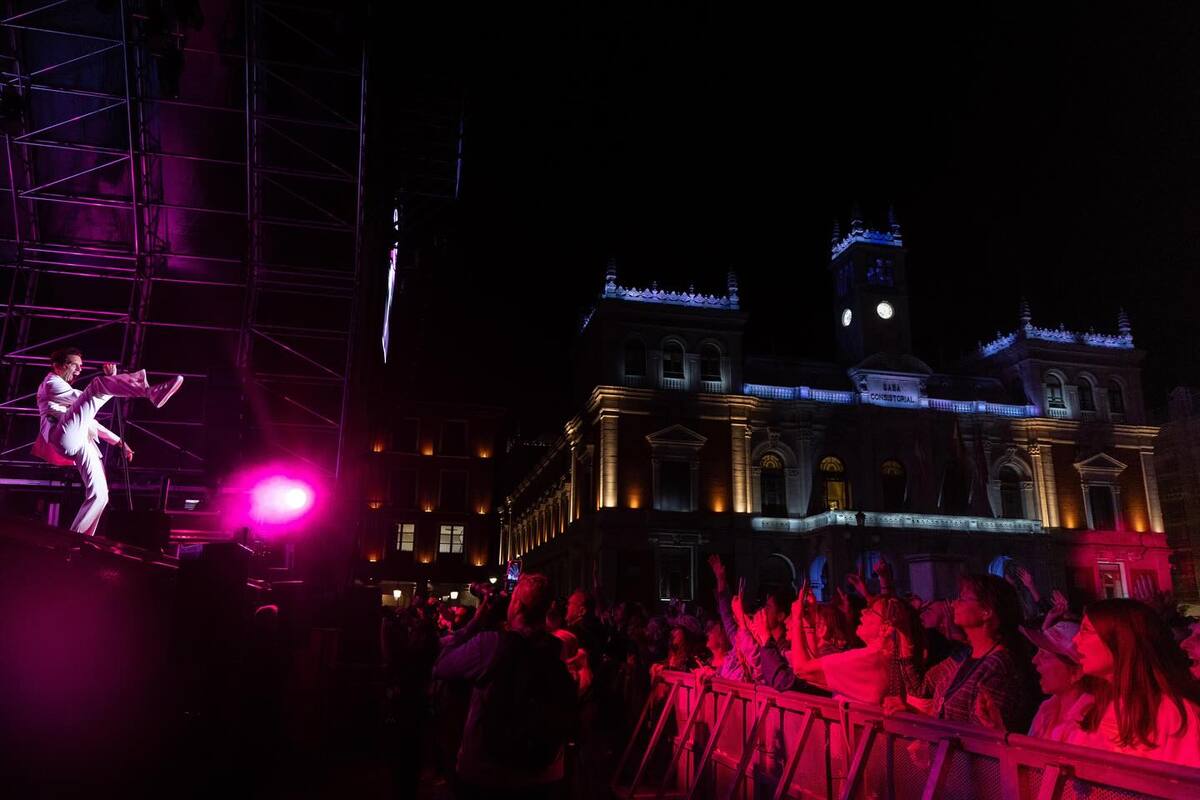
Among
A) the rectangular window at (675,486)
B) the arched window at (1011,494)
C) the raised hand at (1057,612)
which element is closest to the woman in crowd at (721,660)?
the raised hand at (1057,612)

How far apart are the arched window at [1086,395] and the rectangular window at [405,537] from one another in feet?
127

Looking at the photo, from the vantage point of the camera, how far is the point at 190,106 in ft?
39.2

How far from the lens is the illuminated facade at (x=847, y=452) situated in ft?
116

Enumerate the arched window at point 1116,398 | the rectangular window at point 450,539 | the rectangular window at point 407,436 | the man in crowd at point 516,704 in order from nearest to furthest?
the man in crowd at point 516,704 < the arched window at point 1116,398 < the rectangular window at point 450,539 < the rectangular window at point 407,436

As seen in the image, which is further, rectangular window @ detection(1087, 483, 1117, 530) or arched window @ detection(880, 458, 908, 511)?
rectangular window @ detection(1087, 483, 1117, 530)

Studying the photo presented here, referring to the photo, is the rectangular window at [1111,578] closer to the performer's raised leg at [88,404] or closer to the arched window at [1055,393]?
the arched window at [1055,393]

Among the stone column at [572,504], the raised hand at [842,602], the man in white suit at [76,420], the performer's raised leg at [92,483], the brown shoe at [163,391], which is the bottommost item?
the raised hand at [842,602]

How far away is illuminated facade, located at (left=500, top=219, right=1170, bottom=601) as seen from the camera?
1395 inches

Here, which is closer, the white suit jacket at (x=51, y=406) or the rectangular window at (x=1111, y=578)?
the white suit jacket at (x=51, y=406)

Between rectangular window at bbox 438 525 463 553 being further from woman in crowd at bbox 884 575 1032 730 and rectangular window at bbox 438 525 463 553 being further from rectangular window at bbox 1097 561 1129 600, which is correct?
woman in crowd at bbox 884 575 1032 730

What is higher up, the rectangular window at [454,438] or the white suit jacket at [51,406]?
the rectangular window at [454,438]

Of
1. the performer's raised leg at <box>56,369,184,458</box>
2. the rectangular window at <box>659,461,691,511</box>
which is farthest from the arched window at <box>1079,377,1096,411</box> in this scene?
the performer's raised leg at <box>56,369,184,458</box>

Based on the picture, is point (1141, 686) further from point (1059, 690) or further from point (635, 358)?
point (635, 358)

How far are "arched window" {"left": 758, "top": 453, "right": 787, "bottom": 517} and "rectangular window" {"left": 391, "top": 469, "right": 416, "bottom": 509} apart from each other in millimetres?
23237
